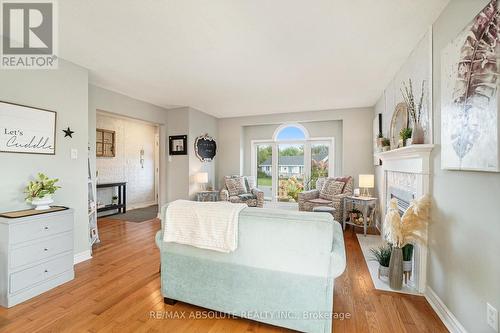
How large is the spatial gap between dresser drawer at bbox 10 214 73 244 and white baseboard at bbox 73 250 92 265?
62 centimetres

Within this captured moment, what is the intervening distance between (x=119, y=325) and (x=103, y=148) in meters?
4.98

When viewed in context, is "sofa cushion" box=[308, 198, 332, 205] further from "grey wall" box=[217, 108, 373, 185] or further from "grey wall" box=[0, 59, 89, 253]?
"grey wall" box=[0, 59, 89, 253]

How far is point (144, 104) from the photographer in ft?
14.7

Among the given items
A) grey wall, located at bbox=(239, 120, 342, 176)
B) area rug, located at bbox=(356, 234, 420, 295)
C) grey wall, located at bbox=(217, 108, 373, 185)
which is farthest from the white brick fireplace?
grey wall, located at bbox=(239, 120, 342, 176)

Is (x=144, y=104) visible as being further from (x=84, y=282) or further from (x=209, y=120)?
(x=84, y=282)

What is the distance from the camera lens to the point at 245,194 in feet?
17.5

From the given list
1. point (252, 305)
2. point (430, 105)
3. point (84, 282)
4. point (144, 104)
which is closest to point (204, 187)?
point (144, 104)

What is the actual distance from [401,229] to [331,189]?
268cm

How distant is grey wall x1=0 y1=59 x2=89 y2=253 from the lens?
2.27m

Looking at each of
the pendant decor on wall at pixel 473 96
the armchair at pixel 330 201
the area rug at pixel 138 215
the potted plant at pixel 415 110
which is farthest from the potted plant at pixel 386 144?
the area rug at pixel 138 215

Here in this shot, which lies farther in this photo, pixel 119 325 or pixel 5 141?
pixel 5 141

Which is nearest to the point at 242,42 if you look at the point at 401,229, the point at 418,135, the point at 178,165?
the point at 418,135

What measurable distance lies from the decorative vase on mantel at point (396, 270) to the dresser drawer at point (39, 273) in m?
3.30

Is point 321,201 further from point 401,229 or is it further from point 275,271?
point 275,271
